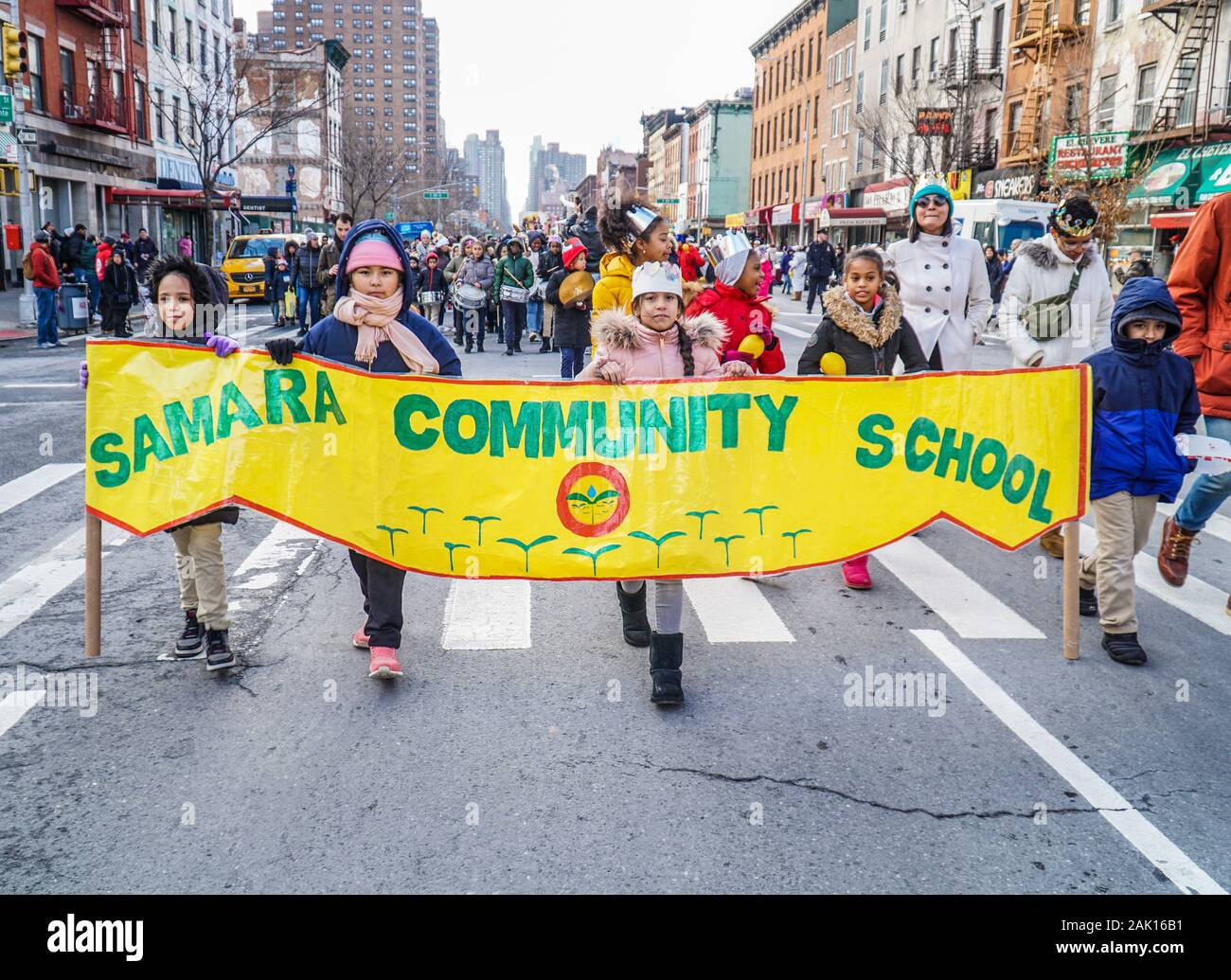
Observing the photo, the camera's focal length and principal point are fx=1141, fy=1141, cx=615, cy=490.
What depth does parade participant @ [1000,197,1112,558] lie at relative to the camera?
7.16 metres

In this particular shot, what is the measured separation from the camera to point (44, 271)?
2047 centimetres

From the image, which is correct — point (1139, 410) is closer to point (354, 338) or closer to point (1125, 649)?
point (1125, 649)

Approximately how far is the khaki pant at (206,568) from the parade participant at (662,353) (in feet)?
6.07

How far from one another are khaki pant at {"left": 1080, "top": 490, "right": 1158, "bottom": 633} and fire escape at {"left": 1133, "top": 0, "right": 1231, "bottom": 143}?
1120 inches

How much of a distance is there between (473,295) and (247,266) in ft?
50.0

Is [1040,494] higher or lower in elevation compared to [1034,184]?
lower

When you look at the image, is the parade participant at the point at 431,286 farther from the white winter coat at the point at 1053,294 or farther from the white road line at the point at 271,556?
the white winter coat at the point at 1053,294

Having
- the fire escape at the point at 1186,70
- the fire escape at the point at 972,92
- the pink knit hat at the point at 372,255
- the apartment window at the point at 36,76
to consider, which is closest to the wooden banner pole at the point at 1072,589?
the pink knit hat at the point at 372,255

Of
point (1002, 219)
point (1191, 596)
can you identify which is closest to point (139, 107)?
point (1002, 219)

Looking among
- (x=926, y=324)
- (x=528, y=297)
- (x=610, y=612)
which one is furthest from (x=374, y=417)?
(x=528, y=297)

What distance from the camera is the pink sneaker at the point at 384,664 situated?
16.6 ft

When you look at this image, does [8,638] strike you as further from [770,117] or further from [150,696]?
[770,117]
